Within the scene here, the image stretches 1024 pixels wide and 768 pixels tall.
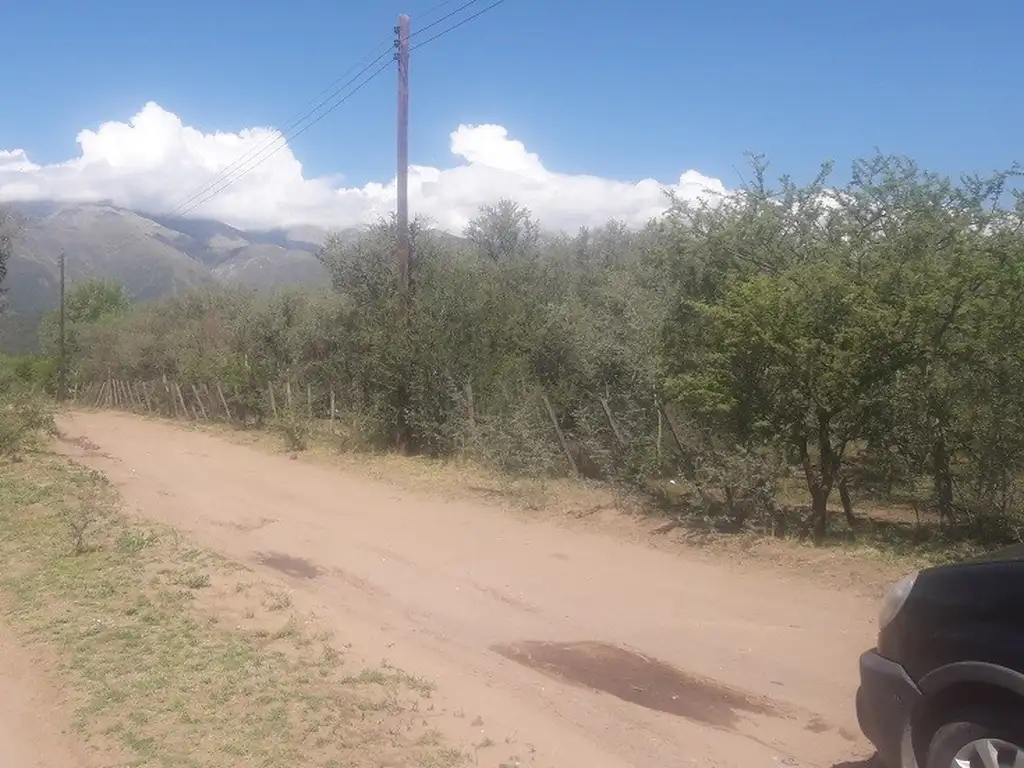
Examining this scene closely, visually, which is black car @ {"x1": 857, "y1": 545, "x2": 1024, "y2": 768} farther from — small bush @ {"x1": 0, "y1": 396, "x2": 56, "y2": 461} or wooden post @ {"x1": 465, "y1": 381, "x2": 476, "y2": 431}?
small bush @ {"x1": 0, "y1": 396, "x2": 56, "y2": 461}

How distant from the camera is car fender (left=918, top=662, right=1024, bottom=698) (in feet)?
12.1

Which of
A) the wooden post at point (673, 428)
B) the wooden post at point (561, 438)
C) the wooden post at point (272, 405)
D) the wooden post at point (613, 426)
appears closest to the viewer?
the wooden post at point (673, 428)

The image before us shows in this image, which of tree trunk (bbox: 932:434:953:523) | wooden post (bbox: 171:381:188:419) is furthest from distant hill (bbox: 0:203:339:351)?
tree trunk (bbox: 932:434:953:523)

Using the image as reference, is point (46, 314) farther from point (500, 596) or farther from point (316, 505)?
point (500, 596)

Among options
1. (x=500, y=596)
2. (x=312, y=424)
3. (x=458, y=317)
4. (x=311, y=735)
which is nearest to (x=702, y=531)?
(x=500, y=596)

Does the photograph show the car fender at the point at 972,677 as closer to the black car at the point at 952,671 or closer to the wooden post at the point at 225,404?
the black car at the point at 952,671

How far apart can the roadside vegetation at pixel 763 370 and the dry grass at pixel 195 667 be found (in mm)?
5680

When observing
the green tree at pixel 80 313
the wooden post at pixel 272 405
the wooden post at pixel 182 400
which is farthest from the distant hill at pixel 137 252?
the wooden post at pixel 272 405

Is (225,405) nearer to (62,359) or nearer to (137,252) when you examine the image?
(62,359)

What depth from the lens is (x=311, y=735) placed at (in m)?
5.26

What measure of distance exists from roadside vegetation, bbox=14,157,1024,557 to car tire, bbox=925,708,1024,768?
5975 mm

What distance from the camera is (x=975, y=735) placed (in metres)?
3.89

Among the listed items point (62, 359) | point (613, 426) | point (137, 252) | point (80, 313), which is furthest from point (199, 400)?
point (137, 252)

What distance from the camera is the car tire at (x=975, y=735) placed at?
3.74 meters
